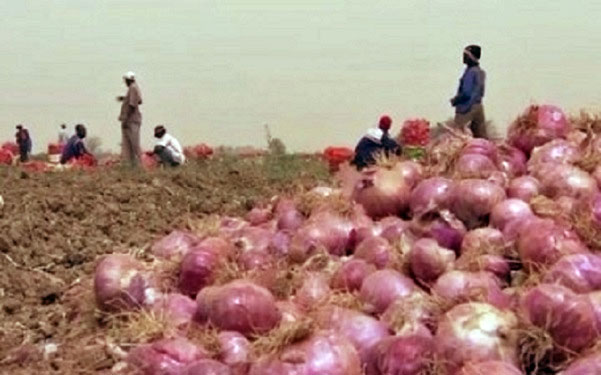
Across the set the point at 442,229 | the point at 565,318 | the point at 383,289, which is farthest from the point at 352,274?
the point at 565,318

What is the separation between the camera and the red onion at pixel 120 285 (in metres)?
4.36

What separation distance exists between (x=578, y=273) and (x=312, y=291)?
0.97 metres

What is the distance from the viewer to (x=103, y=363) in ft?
13.0

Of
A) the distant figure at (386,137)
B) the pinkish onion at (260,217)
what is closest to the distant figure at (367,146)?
the distant figure at (386,137)

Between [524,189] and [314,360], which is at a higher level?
[524,189]

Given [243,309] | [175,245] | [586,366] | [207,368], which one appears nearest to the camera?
[586,366]

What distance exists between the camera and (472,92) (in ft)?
36.7

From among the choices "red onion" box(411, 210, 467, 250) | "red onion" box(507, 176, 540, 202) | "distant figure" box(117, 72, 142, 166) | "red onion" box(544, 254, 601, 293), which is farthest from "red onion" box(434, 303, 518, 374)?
"distant figure" box(117, 72, 142, 166)

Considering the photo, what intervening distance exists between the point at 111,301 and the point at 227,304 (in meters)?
0.92

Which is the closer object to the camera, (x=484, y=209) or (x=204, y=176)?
(x=484, y=209)

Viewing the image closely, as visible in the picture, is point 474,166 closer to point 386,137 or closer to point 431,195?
point 431,195

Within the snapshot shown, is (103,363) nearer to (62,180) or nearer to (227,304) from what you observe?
(227,304)

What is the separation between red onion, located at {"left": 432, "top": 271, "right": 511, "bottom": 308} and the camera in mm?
3473

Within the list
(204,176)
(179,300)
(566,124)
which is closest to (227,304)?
(179,300)
